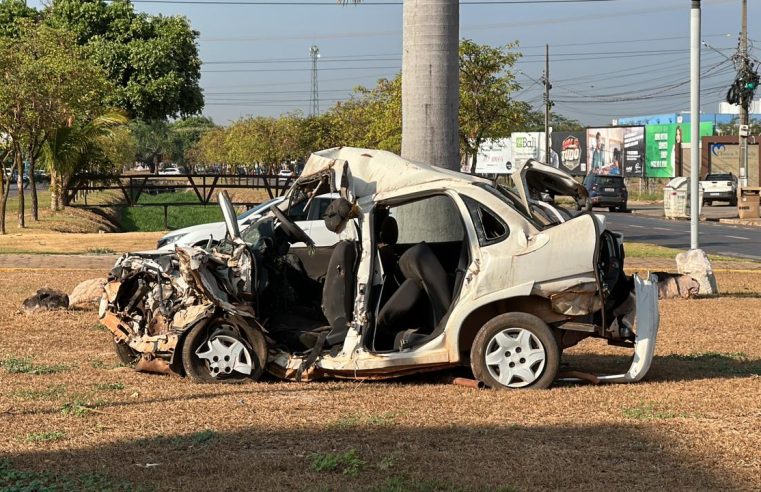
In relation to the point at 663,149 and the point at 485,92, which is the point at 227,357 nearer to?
the point at 485,92

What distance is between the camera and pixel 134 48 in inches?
1987

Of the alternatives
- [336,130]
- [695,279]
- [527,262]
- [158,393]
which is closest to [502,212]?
[527,262]

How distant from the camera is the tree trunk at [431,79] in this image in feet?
49.5

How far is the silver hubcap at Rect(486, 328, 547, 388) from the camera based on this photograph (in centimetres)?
894

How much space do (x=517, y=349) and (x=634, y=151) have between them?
7388 cm

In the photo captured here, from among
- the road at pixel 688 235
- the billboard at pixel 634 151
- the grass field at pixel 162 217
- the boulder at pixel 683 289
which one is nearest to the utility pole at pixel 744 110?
the road at pixel 688 235

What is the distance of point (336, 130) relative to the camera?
79.9m

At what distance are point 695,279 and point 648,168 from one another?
6414 centimetres

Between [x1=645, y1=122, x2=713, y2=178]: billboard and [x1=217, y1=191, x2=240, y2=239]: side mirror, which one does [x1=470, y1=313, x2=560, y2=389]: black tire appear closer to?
[x1=217, y1=191, x2=240, y2=239]: side mirror

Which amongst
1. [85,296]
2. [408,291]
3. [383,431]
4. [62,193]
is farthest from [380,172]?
[62,193]

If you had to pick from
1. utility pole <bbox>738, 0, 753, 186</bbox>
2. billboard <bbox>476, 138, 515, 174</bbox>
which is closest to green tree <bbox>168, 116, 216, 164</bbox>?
billboard <bbox>476, 138, 515, 174</bbox>

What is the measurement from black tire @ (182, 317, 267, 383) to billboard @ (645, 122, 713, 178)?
2701 inches

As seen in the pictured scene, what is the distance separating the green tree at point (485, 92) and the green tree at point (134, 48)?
13.5 metres

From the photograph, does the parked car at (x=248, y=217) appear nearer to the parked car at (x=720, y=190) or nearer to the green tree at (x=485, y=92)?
the green tree at (x=485, y=92)
